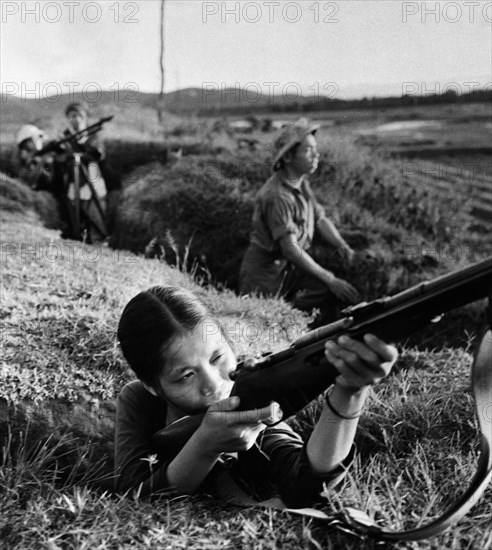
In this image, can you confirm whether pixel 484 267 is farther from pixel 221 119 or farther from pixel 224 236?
pixel 221 119

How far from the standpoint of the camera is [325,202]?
9594mm

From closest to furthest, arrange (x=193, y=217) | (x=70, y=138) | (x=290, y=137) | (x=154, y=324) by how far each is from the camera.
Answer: (x=154, y=324) → (x=290, y=137) → (x=193, y=217) → (x=70, y=138)

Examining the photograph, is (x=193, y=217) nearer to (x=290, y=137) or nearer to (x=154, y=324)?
(x=290, y=137)

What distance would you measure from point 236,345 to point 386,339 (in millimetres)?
2486

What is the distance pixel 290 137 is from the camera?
6539 mm

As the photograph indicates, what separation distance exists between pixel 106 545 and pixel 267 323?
2.91 m

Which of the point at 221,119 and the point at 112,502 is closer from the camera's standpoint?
the point at 112,502

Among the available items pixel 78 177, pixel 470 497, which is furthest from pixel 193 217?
pixel 470 497

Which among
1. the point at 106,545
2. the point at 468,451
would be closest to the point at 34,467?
the point at 106,545

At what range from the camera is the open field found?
228cm

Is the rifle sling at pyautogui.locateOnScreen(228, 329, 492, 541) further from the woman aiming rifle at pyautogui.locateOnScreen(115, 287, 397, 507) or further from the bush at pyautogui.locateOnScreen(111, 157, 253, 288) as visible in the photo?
the bush at pyautogui.locateOnScreen(111, 157, 253, 288)

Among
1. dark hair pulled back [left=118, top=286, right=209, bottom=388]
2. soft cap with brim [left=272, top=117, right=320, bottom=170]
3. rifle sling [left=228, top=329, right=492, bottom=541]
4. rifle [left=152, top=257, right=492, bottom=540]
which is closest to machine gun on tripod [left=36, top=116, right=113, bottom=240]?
soft cap with brim [left=272, top=117, right=320, bottom=170]

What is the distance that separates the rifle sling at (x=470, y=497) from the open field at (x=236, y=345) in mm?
45

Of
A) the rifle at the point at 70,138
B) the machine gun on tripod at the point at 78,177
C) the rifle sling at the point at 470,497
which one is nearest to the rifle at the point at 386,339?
the rifle sling at the point at 470,497
